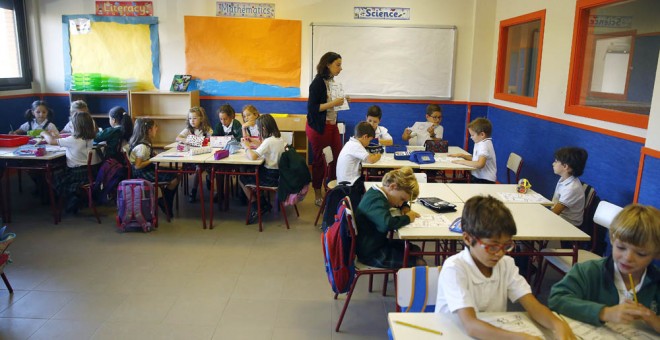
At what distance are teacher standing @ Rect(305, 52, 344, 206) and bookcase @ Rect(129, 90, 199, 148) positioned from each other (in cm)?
253

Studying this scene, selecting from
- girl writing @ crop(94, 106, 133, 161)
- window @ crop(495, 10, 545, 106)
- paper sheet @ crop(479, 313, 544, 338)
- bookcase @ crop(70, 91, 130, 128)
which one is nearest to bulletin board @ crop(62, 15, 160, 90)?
bookcase @ crop(70, 91, 130, 128)

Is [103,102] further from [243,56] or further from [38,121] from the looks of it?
[243,56]

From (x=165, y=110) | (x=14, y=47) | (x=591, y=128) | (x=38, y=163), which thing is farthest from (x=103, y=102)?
(x=591, y=128)

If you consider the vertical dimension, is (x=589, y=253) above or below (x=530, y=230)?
below

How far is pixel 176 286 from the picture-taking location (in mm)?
3553

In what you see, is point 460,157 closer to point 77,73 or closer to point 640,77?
point 640,77

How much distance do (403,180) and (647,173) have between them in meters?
1.74

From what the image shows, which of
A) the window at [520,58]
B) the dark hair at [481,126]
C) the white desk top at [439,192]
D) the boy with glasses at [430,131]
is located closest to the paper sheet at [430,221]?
the white desk top at [439,192]

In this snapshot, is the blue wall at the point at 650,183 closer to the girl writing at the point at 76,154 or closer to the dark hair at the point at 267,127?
the dark hair at the point at 267,127

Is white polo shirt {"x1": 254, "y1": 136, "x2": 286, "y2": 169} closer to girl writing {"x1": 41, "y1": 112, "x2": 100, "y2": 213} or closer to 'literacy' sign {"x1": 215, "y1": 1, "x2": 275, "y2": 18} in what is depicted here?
girl writing {"x1": 41, "y1": 112, "x2": 100, "y2": 213}

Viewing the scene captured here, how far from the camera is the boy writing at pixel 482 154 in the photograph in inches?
176

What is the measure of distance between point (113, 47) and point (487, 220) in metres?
6.81

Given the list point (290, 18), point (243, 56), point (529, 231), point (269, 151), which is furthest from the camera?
point (243, 56)

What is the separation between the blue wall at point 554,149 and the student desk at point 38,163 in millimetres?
5099
